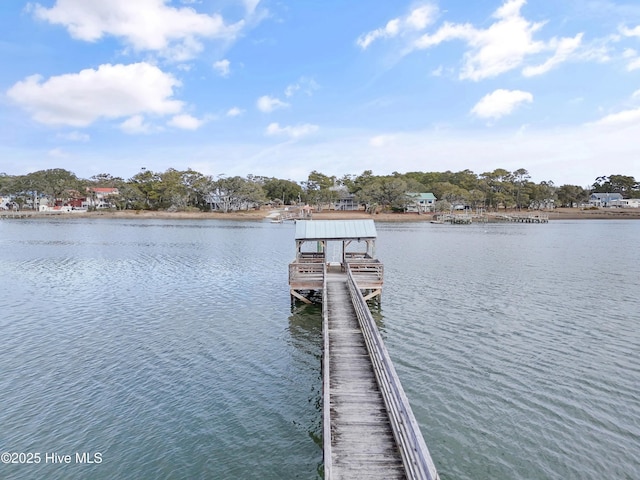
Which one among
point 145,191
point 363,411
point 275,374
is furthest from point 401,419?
point 145,191

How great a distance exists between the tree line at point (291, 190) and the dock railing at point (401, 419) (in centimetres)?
11271

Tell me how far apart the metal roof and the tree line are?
97.1 meters

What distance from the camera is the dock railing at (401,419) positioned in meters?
6.52

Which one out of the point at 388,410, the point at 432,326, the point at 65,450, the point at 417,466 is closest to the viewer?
the point at 417,466

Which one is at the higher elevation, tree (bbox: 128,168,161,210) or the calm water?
tree (bbox: 128,168,161,210)

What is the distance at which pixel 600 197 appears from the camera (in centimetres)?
16400

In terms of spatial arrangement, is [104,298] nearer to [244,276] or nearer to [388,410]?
[244,276]

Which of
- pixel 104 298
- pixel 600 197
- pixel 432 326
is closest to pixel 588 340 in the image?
pixel 432 326

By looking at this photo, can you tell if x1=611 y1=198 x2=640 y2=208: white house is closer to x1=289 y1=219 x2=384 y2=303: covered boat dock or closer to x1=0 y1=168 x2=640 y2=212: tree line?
x1=0 y1=168 x2=640 y2=212: tree line

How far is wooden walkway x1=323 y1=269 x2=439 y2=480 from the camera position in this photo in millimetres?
7449

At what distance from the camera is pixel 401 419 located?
816cm

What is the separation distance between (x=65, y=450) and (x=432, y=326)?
16.4 metres

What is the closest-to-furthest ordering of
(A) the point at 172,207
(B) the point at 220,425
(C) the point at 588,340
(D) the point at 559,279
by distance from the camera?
(B) the point at 220,425 < (C) the point at 588,340 < (D) the point at 559,279 < (A) the point at 172,207

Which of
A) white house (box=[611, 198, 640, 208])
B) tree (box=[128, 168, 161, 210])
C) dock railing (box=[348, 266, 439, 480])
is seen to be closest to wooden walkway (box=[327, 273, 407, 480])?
dock railing (box=[348, 266, 439, 480])
